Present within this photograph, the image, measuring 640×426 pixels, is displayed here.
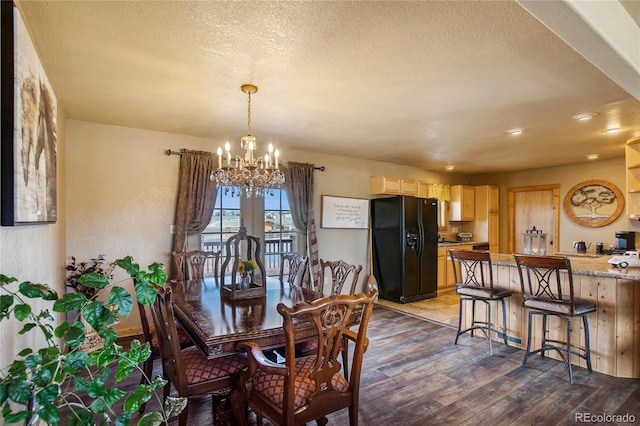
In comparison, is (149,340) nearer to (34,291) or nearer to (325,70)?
(34,291)

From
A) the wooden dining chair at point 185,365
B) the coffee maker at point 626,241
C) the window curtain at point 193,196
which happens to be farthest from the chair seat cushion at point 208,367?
the coffee maker at point 626,241

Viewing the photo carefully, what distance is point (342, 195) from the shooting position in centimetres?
544

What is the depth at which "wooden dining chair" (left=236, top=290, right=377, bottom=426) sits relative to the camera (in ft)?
5.03

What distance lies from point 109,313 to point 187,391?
1.29m

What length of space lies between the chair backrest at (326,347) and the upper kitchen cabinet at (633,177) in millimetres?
3982

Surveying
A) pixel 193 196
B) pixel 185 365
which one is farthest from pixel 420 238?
pixel 185 365

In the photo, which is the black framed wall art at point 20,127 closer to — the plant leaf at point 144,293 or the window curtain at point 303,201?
the plant leaf at point 144,293

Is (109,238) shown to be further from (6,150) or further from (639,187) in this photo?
(639,187)

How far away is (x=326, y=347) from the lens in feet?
5.35

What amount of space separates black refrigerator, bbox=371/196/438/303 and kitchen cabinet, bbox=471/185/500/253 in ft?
5.95

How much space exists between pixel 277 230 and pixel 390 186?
2200 millimetres

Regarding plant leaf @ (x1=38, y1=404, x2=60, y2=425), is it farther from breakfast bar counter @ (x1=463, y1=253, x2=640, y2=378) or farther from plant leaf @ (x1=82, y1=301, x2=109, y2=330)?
breakfast bar counter @ (x1=463, y1=253, x2=640, y2=378)

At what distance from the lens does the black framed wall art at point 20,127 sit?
3.98 feet

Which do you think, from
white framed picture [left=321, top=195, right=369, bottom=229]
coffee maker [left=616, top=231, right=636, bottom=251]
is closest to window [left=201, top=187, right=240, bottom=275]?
white framed picture [left=321, top=195, right=369, bottom=229]
